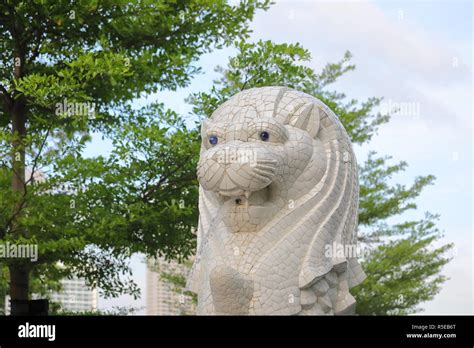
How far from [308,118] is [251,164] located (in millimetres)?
679

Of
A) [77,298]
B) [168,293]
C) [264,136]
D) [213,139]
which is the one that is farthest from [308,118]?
[168,293]

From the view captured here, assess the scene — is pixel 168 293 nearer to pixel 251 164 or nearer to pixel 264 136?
pixel 264 136

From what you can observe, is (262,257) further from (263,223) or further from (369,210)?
(369,210)

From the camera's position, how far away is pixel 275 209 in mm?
5168

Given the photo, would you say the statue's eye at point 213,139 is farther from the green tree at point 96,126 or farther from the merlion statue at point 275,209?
the green tree at point 96,126

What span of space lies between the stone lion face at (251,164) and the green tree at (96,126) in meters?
3.24

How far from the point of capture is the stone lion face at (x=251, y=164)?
16.2ft

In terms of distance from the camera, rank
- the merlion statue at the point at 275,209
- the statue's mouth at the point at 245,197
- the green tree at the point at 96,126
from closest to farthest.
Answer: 1. the merlion statue at the point at 275,209
2. the statue's mouth at the point at 245,197
3. the green tree at the point at 96,126

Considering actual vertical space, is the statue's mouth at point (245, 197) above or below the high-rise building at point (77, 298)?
below

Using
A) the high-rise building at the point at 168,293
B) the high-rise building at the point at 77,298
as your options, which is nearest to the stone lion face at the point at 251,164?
the high-rise building at the point at 77,298
